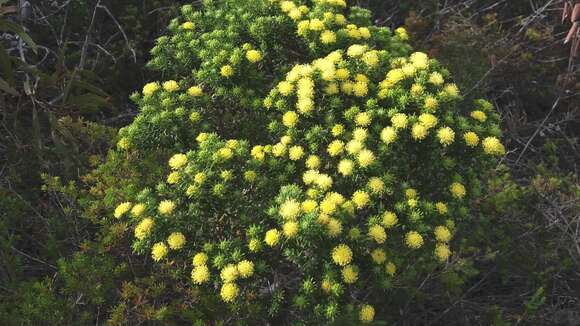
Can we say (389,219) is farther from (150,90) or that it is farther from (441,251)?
(150,90)

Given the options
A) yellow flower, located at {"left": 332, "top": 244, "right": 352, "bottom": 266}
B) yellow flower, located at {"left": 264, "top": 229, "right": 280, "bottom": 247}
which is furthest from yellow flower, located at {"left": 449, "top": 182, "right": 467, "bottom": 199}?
yellow flower, located at {"left": 264, "top": 229, "right": 280, "bottom": 247}

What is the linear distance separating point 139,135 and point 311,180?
915 mm

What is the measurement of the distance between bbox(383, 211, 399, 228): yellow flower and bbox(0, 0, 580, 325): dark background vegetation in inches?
25.9

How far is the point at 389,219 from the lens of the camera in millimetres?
2258

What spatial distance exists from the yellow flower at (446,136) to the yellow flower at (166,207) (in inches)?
46.7

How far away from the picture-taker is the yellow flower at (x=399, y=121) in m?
2.41

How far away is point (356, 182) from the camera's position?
2406mm

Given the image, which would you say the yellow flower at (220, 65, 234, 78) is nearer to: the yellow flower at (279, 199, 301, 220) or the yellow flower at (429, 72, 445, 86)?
the yellow flower at (279, 199, 301, 220)

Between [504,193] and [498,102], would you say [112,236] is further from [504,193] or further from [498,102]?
[498,102]

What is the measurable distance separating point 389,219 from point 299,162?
0.50 meters

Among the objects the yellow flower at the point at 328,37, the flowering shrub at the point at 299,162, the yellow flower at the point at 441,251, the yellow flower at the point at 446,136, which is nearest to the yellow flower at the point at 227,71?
the flowering shrub at the point at 299,162

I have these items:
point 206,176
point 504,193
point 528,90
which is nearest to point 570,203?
point 504,193

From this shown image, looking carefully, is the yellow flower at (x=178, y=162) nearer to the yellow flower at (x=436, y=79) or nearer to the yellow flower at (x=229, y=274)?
the yellow flower at (x=229, y=274)

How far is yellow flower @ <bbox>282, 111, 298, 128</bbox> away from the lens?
253cm
